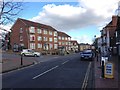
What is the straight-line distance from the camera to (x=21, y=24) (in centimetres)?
8256

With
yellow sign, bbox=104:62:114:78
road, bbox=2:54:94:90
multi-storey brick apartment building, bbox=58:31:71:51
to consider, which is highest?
multi-storey brick apartment building, bbox=58:31:71:51

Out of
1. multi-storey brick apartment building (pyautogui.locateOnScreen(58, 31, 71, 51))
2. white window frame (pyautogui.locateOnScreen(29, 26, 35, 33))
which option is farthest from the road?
multi-storey brick apartment building (pyautogui.locateOnScreen(58, 31, 71, 51))

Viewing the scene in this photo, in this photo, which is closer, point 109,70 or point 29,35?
point 109,70

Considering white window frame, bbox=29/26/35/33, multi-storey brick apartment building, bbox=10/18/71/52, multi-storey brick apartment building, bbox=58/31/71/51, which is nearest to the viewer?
multi-storey brick apartment building, bbox=10/18/71/52

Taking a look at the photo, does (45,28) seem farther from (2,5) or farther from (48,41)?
(2,5)

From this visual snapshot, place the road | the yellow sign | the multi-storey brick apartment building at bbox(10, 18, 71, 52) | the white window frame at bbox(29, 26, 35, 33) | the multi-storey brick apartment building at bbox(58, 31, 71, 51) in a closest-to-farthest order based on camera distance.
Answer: the road < the yellow sign < the multi-storey brick apartment building at bbox(10, 18, 71, 52) < the white window frame at bbox(29, 26, 35, 33) < the multi-storey brick apartment building at bbox(58, 31, 71, 51)

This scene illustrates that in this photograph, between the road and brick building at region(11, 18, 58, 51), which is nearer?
the road

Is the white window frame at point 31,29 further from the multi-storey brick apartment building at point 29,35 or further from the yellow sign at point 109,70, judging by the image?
the yellow sign at point 109,70

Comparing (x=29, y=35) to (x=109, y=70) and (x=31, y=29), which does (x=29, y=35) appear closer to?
(x=31, y=29)

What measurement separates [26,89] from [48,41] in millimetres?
86118

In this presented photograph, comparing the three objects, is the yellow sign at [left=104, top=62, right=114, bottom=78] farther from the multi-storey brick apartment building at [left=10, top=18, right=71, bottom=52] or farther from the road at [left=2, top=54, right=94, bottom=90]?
the multi-storey brick apartment building at [left=10, top=18, right=71, bottom=52]

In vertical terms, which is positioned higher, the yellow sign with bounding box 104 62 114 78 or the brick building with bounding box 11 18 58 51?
the brick building with bounding box 11 18 58 51

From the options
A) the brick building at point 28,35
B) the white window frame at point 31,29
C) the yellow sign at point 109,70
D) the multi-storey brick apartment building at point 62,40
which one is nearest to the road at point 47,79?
the yellow sign at point 109,70

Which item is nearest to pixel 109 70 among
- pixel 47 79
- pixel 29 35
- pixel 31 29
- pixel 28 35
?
pixel 47 79
